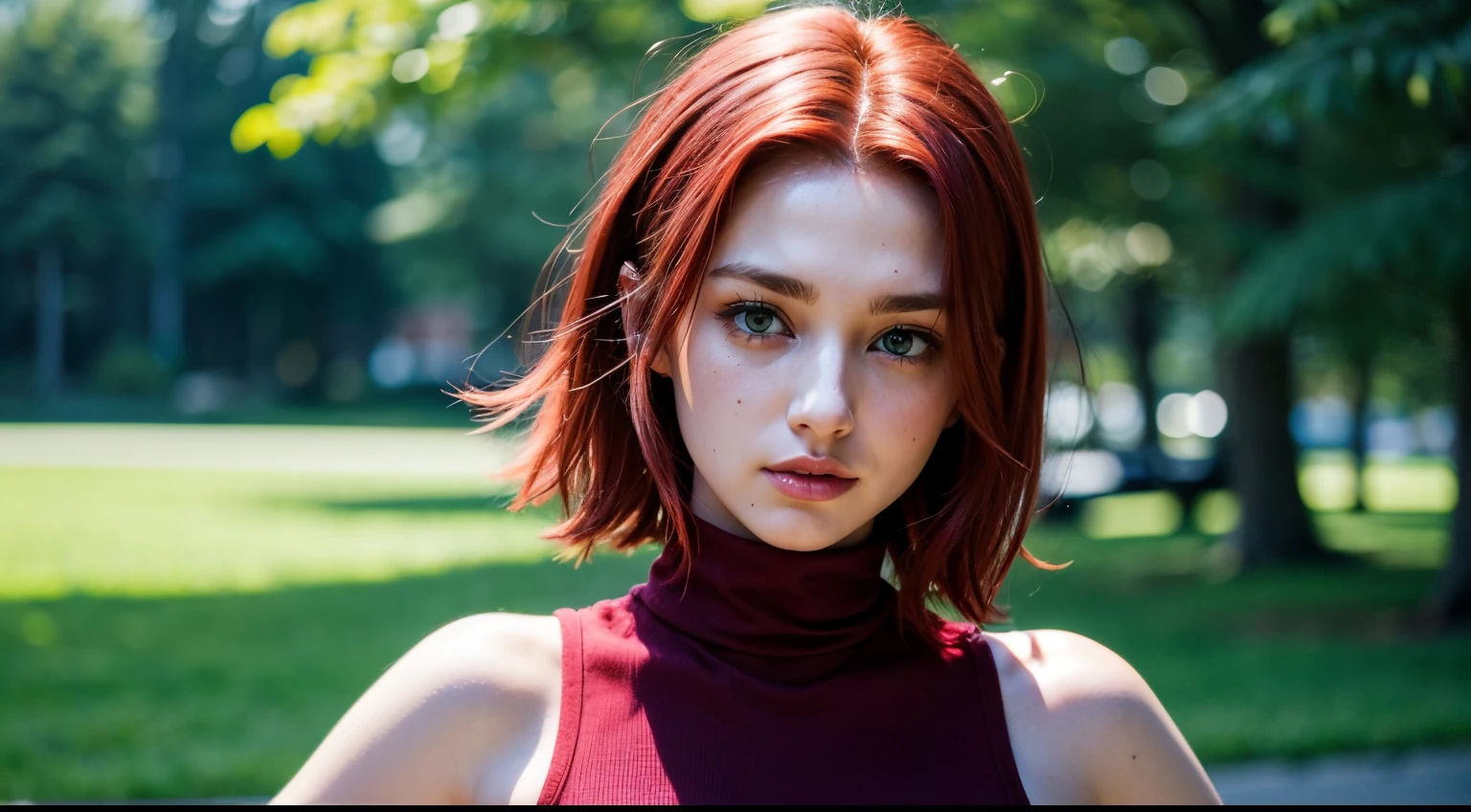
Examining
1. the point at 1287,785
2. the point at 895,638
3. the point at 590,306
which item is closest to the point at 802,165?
the point at 590,306

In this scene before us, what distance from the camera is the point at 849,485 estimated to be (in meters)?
1.56

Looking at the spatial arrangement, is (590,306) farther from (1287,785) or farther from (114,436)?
(114,436)

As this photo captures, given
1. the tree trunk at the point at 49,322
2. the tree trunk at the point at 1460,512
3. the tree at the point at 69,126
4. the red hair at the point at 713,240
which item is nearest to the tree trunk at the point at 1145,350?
the tree trunk at the point at 1460,512

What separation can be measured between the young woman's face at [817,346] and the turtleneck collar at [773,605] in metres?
0.05

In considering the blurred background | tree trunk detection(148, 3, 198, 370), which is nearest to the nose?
the blurred background

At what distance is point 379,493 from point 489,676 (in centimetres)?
1820

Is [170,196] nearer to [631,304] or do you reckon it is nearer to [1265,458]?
[1265,458]

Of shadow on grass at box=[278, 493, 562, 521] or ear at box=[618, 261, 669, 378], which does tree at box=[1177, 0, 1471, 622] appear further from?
shadow on grass at box=[278, 493, 562, 521]

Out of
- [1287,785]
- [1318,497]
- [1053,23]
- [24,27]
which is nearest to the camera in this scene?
[1287,785]

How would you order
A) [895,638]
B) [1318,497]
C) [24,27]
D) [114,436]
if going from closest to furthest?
[895,638], [24,27], [1318,497], [114,436]

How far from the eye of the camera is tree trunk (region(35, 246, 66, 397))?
20.2 metres

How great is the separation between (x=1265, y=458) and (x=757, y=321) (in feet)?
40.3

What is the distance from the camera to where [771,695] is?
1.57 metres

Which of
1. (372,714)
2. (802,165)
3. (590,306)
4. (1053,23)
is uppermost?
(1053,23)
